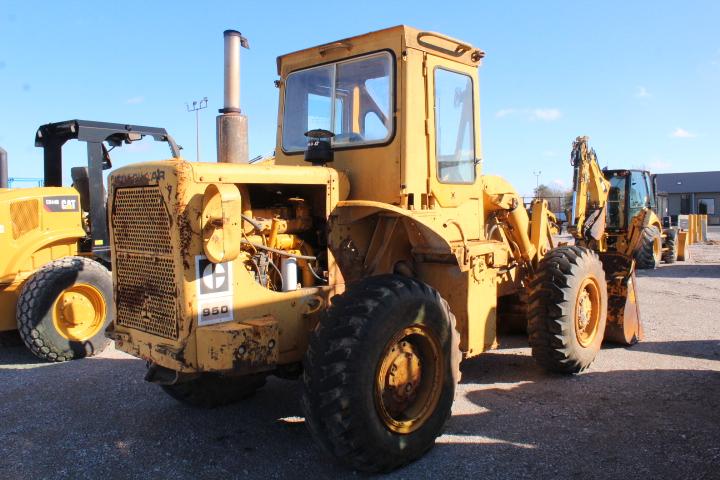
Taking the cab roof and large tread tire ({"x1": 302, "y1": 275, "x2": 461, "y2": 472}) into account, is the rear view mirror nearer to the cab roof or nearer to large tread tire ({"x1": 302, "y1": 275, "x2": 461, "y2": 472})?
large tread tire ({"x1": 302, "y1": 275, "x2": 461, "y2": 472})

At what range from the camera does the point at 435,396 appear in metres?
4.12

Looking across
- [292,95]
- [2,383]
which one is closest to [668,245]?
[292,95]

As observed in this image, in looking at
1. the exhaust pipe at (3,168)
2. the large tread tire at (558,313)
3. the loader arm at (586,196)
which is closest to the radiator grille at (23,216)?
the exhaust pipe at (3,168)

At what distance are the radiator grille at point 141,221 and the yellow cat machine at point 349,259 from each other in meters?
0.01

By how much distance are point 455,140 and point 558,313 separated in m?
1.87

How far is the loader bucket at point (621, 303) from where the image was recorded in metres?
6.90

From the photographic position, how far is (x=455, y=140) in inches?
203

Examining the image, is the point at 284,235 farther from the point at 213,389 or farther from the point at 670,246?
the point at 670,246

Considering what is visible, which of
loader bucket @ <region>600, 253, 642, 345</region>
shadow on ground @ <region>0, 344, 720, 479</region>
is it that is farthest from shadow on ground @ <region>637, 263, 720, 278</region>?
shadow on ground @ <region>0, 344, 720, 479</region>

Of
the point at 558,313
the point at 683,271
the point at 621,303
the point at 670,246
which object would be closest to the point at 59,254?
the point at 558,313

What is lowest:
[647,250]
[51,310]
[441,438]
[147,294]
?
[441,438]

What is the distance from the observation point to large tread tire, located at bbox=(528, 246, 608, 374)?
5586 millimetres

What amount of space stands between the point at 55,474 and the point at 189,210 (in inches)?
77.9

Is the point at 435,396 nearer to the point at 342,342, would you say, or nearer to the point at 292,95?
the point at 342,342
